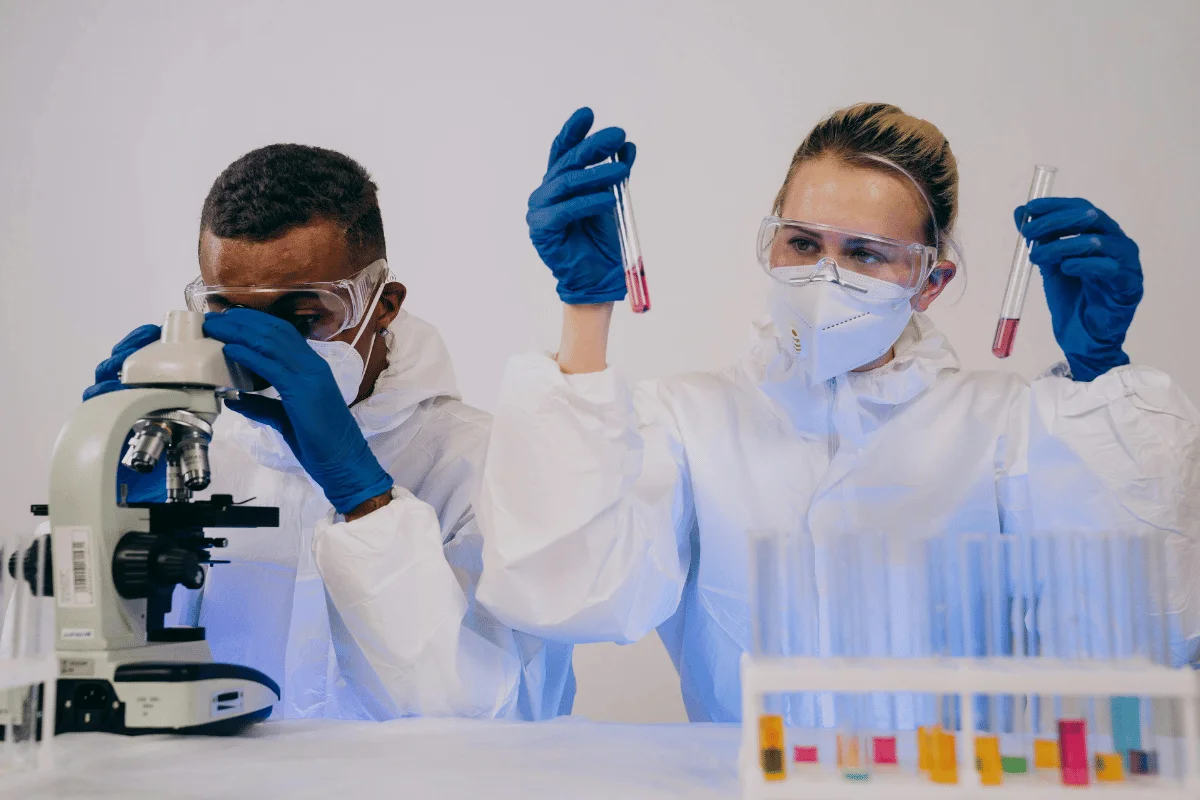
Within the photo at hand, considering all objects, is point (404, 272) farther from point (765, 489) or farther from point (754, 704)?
point (754, 704)

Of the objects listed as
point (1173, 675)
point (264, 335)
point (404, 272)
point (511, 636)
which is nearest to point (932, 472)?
point (511, 636)

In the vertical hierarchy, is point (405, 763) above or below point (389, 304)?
below

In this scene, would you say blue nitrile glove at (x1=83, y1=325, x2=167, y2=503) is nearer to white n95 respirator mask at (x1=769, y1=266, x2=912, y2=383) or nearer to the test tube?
white n95 respirator mask at (x1=769, y1=266, x2=912, y2=383)

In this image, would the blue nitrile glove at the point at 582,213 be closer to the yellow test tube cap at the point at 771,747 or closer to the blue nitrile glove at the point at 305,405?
the blue nitrile glove at the point at 305,405

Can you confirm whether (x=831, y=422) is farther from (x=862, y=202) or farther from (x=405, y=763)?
(x=405, y=763)

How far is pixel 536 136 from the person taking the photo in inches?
114

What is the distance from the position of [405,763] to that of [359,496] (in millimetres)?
538

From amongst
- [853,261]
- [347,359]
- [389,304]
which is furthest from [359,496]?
[853,261]

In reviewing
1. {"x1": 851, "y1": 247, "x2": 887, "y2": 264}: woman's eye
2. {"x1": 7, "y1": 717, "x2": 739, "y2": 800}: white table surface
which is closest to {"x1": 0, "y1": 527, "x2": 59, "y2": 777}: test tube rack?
{"x1": 7, "y1": 717, "x2": 739, "y2": 800}: white table surface

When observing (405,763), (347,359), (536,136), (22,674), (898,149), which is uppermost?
(536,136)

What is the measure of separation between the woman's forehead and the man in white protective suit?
0.80 m

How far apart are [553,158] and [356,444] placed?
57cm

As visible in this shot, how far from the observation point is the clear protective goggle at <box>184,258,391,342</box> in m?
1.80

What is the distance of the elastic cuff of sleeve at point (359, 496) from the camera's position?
1.64 metres
